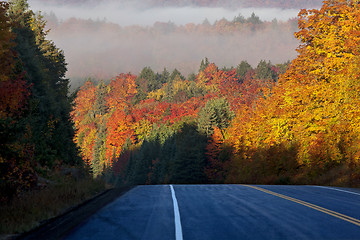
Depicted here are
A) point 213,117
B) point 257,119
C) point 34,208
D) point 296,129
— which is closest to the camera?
point 34,208

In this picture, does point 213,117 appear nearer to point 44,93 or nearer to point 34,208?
point 44,93

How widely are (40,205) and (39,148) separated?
14.2 metres

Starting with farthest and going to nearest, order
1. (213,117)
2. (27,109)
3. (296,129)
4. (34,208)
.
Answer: (213,117)
(296,129)
(27,109)
(34,208)

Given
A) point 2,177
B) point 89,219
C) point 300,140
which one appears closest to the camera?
point 89,219

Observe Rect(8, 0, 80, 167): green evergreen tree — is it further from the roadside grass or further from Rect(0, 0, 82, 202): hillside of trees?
the roadside grass

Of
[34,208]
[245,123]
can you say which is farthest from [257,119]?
[34,208]

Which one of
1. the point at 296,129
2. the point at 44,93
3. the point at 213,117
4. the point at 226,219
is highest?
the point at 213,117

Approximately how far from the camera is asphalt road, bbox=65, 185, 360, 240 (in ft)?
24.3

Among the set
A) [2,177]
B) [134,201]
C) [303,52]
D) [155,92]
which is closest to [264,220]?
[134,201]

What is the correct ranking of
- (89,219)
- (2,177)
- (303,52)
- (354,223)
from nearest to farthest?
(354,223), (89,219), (2,177), (303,52)

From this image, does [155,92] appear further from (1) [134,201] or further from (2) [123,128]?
(1) [134,201]

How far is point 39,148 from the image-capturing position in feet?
83.6

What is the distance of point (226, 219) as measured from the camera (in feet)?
29.3

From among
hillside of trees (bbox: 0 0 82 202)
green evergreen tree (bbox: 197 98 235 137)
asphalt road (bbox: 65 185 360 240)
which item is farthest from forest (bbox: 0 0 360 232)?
green evergreen tree (bbox: 197 98 235 137)
